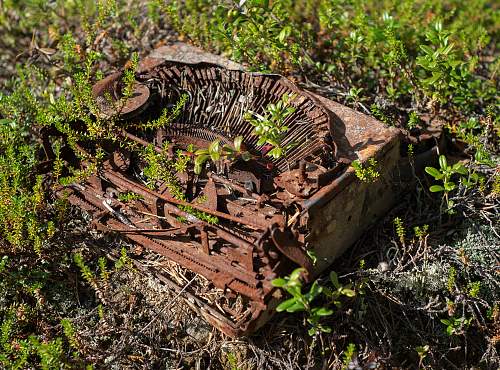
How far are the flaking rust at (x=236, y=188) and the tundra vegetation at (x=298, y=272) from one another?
0.40 ft

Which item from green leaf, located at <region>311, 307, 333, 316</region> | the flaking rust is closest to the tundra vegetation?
green leaf, located at <region>311, 307, 333, 316</region>

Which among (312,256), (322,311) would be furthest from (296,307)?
(312,256)

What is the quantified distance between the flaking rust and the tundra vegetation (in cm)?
12

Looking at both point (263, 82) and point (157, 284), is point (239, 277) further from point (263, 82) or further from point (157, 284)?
point (263, 82)

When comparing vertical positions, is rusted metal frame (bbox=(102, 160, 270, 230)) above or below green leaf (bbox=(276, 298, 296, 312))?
above

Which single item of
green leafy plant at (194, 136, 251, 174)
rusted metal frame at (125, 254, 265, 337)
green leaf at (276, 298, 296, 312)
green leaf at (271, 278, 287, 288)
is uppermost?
green leafy plant at (194, 136, 251, 174)

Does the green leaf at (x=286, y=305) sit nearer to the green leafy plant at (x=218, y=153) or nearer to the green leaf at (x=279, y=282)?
the green leaf at (x=279, y=282)

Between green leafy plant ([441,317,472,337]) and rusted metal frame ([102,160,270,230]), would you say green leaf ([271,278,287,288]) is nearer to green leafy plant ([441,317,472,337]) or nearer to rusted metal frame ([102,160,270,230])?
rusted metal frame ([102,160,270,230])

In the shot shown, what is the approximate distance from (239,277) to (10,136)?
71.5 inches

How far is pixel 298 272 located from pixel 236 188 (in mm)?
598

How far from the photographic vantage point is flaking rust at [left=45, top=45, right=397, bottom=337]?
2.78 meters

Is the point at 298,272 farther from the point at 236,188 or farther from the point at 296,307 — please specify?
the point at 236,188

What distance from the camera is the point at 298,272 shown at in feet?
8.43

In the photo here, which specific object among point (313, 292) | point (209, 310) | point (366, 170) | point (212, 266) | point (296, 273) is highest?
point (366, 170)
